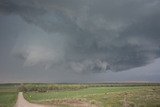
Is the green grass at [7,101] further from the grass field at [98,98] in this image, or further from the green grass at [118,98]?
the green grass at [118,98]

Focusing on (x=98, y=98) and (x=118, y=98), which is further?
(x=98, y=98)

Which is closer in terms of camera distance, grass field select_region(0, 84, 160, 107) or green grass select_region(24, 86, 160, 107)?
green grass select_region(24, 86, 160, 107)

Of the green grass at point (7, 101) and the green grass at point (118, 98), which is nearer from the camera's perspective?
the green grass at point (118, 98)

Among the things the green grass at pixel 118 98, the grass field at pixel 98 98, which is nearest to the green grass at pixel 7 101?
the grass field at pixel 98 98

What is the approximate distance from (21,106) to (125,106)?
1896 centimetres

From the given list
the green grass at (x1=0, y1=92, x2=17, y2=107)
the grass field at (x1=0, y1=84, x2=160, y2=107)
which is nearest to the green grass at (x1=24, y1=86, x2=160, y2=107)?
the grass field at (x1=0, y1=84, x2=160, y2=107)

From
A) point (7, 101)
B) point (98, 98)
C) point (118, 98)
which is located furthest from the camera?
point (7, 101)

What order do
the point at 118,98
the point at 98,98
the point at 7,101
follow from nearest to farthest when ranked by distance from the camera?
the point at 118,98, the point at 98,98, the point at 7,101

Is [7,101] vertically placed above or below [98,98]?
below

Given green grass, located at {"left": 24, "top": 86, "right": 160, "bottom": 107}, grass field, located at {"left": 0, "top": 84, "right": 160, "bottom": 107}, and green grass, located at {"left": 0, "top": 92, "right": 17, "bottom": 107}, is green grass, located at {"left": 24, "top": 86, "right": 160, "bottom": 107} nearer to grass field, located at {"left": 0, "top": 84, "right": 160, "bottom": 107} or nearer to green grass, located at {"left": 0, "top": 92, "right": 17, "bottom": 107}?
grass field, located at {"left": 0, "top": 84, "right": 160, "bottom": 107}

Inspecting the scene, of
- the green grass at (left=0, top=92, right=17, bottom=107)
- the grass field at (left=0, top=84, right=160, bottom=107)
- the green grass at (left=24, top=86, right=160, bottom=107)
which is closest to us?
the green grass at (left=24, top=86, right=160, bottom=107)

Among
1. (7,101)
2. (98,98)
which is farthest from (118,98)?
(7,101)

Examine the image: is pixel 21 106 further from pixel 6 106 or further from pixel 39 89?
pixel 39 89

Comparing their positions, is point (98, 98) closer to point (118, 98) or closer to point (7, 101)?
point (118, 98)
